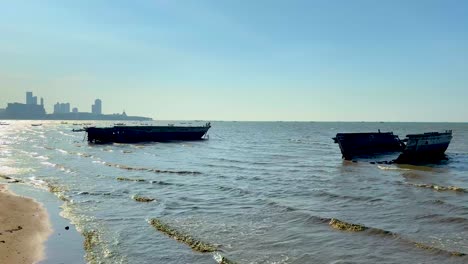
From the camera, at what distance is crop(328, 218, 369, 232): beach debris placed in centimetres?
1338

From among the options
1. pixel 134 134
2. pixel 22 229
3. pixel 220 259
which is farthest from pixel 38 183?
pixel 134 134

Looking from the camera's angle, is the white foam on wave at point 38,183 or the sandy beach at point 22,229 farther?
the white foam on wave at point 38,183

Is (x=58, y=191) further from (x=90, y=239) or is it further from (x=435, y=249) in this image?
(x=435, y=249)

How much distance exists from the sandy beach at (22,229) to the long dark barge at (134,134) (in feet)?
163

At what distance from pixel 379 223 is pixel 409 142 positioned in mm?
21931

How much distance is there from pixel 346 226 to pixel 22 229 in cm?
1024

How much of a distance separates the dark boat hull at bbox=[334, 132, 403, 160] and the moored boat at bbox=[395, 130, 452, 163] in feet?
6.28

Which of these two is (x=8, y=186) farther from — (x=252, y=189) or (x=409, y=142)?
(x=409, y=142)

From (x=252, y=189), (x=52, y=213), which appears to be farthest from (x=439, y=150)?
(x=52, y=213)

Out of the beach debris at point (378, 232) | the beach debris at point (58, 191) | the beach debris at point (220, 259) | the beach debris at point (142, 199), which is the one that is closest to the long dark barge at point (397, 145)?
the beach debris at point (378, 232)

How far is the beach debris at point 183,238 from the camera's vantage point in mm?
11375

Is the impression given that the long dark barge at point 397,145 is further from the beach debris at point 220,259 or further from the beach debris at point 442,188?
the beach debris at point 220,259

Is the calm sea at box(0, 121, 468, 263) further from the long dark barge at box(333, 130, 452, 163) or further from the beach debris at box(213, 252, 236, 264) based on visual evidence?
the long dark barge at box(333, 130, 452, 163)

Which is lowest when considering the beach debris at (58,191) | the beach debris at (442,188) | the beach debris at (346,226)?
the beach debris at (58,191)
